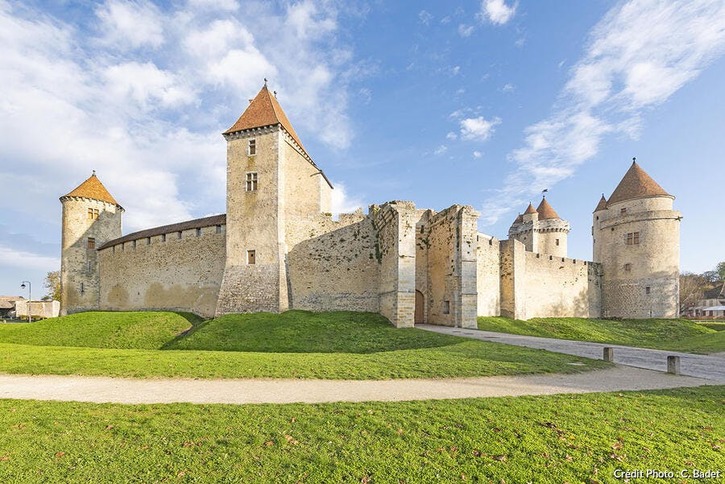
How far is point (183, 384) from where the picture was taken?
8.05m

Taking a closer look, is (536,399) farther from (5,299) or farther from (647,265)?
(5,299)

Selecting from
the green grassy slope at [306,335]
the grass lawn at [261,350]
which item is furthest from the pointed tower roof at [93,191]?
the green grassy slope at [306,335]

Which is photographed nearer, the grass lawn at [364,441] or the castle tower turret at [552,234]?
the grass lawn at [364,441]

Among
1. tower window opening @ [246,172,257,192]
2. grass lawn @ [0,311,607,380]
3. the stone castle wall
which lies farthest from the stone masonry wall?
the stone castle wall

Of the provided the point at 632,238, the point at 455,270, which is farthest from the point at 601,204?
the point at 455,270

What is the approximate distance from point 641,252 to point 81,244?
5046cm

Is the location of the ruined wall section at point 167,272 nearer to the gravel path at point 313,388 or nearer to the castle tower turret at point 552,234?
the gravel path at point 313,388

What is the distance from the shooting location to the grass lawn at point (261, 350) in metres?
9.02

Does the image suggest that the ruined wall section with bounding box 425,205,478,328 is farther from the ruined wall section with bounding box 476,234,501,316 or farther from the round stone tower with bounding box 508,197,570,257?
the round stone tower with bounding box 508,197,570,257

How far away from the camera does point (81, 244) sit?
3147 centimetres

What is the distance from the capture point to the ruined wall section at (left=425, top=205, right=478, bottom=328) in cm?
1981

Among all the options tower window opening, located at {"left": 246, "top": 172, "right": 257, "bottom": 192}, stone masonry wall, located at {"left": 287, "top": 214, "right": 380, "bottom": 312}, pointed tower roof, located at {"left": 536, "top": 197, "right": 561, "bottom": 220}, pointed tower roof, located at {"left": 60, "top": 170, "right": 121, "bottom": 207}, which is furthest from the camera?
pointed tower roof, located at {"left": 536, "top": 197, "right": 561, "bottom": 220}

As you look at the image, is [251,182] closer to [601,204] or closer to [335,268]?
[335,268]

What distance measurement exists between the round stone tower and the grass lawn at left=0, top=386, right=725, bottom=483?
3820cm
